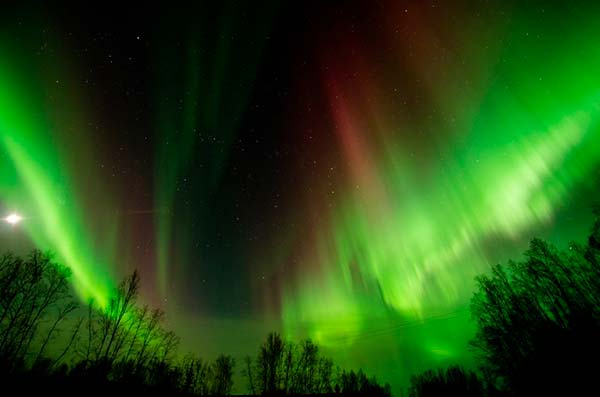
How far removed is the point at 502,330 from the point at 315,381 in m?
34.5

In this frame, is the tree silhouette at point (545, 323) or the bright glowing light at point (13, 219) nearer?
the bright glowing light at point (13, 219)

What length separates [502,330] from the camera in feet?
108

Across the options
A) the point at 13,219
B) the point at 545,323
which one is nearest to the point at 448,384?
the point at 545,323

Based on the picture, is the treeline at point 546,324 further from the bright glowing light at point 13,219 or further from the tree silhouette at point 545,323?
the bright glowing light at point 13,219

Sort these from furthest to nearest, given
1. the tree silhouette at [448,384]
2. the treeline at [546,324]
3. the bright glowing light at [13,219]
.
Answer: the tree silhouette at [448,384]
the treeline at [546,324]
the bright glowing light at [13,219]

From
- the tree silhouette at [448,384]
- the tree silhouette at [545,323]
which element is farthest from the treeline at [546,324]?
the tree silhouette at [448,384]

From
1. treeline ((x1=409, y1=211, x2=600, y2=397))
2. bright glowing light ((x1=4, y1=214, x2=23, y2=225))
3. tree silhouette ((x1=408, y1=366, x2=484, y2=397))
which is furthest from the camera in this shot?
tree silhouette ((x1=408, y1=366, x2=484, y2=397))

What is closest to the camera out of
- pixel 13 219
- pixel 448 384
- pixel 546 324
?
pixel 13 219

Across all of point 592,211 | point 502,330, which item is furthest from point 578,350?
point 592,211

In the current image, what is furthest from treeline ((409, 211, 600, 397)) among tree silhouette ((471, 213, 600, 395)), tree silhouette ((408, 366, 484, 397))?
tree silhouette ((408, 366, 484, 397))

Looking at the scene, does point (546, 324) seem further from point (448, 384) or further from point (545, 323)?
point (448, 384)

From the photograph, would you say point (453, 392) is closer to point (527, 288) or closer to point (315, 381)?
point (315, 381)

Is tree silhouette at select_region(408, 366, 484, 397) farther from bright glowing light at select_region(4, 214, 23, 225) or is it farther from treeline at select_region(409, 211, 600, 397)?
bright glowing light at select_region(4, 214, 23, 225)

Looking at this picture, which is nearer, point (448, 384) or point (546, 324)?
point (546, 324)
